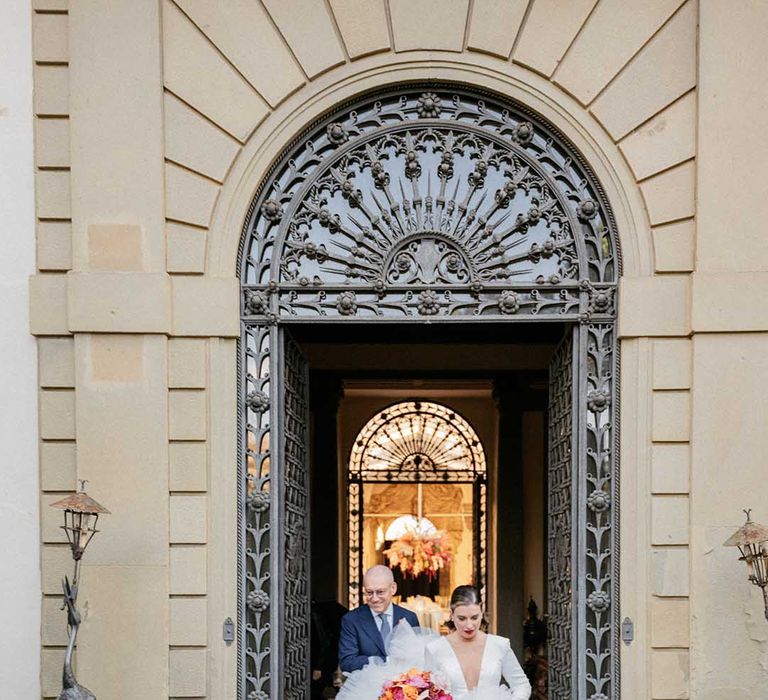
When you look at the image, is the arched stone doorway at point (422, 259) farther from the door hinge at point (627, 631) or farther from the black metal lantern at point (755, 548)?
the black metal lantern at point (755, 548)

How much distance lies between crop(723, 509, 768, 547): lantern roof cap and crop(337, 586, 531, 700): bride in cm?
148

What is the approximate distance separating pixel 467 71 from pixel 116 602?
395cm

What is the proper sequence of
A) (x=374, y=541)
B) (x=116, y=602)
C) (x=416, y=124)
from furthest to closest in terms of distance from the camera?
(x=374, y=541) → (x=416, y=124) → (x=116, y=602)

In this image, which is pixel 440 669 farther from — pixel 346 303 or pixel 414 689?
pixel 346 303

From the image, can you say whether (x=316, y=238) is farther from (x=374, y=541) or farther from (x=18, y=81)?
(x=374, y=541)

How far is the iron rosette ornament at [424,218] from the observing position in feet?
23.4

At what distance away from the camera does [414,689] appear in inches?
226

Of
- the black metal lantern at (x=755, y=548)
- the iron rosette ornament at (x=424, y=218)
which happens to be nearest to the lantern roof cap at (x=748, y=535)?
the black metal lantern at (x=755, y=548)

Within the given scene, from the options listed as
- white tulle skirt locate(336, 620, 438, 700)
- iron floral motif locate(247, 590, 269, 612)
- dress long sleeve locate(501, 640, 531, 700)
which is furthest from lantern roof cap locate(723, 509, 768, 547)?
iron floral motif locate(247, 590, 269, 612)

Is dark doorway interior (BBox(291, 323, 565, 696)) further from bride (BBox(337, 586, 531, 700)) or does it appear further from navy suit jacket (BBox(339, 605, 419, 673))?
bride (BBox(337, 586, 531, 700))

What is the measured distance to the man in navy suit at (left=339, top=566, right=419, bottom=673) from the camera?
23.2 feet

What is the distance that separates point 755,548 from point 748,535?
0.64 ft

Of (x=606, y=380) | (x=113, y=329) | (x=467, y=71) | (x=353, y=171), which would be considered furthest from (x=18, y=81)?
(x=606, y=380)

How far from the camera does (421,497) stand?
1577 centimetres
